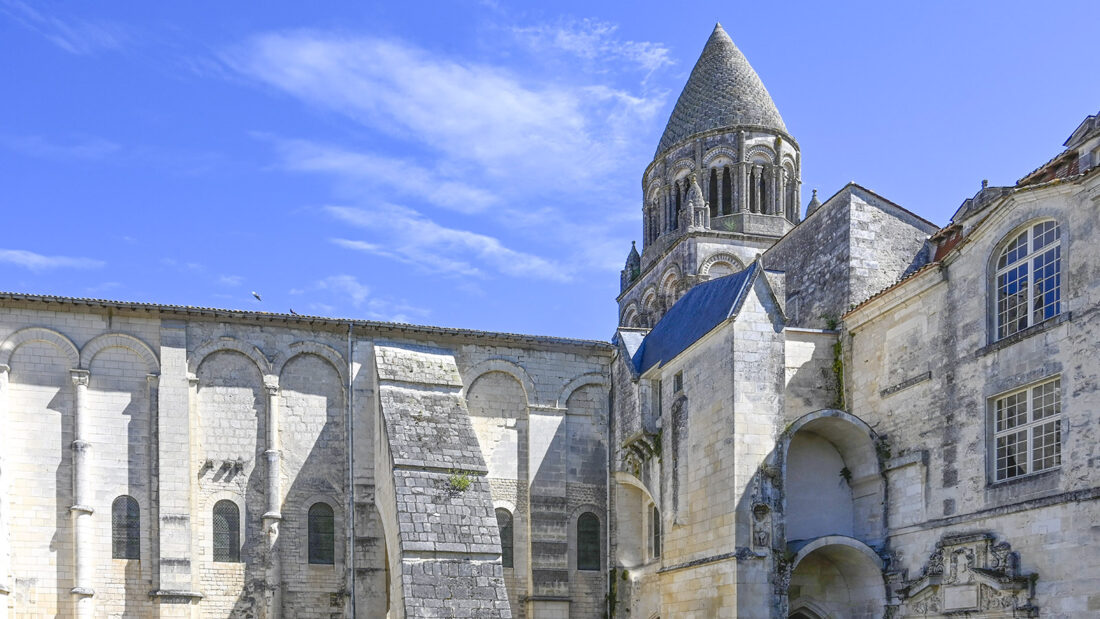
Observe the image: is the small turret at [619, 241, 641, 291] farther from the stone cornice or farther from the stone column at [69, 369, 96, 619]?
the stone column at [69, 369, 96, 619]

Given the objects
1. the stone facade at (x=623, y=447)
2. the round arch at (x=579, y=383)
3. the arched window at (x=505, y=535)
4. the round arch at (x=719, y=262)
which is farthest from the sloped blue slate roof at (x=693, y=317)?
the round arch at (x=719, y=262)

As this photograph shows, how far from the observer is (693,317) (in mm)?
20125

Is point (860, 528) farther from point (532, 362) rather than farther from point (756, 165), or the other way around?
point (756, 165)

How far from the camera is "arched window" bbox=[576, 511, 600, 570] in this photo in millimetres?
22406

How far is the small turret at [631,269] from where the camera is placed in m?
34.7

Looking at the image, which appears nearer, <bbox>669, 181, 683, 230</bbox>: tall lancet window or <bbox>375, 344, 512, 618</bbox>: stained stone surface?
<bbox>375, 344, 512, 618</bbox>: stained stone surface

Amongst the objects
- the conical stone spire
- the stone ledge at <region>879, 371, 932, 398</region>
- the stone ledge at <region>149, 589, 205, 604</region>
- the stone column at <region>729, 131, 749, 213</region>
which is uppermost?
the conical stone spire

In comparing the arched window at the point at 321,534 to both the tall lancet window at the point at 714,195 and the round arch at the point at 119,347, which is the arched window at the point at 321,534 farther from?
the tall lancet window at the point at 714,195

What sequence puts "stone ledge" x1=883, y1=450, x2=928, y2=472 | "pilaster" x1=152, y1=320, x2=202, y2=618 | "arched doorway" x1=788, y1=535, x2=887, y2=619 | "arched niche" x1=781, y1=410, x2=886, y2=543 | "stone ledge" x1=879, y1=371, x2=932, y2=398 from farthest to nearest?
"pilaster" x1=152, y1=320, x2=202, y2=618
"arched niche" x1=781, y1=410, x2=886, y2=543
"arched doorway" x1=788, y1=535, x2=887, y2=619
"stone ledge" x1=879, y1=371, x2=932, y2=398
"stone ledge" x1=883, y1=450, x2=928, y2=472

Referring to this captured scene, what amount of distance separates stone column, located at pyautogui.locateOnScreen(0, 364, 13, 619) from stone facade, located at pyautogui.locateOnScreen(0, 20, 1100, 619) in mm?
54

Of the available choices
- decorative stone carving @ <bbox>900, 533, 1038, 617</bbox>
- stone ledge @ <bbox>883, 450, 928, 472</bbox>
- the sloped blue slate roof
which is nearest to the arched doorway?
decorative stone carving @ <bbox>900, 533, 1038, 617</bbox>

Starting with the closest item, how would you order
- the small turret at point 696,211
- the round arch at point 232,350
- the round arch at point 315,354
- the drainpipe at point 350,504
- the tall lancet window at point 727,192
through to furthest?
the drainpipe at point 350,504 < the round arch at point 232,350 < the round arch at point 315,354 < the small turret at point 696,211 < the tall lancet window at point 727,192

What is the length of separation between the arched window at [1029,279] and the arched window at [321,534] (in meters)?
13.3

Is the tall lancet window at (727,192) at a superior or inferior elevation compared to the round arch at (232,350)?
superior
